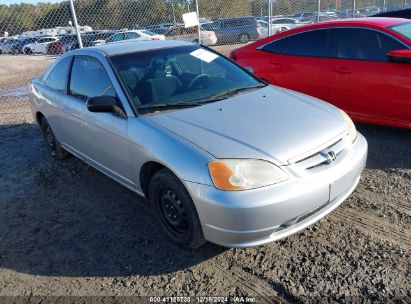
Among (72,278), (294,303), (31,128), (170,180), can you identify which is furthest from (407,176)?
(31,128)

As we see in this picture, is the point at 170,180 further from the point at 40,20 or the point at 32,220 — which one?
the point at 40,20

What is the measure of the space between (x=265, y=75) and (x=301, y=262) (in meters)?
3.68

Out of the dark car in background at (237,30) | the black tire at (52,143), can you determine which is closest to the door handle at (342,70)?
the black tire at (52,143)

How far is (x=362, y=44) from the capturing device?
16.4 feet

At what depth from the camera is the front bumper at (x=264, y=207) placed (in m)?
2.57

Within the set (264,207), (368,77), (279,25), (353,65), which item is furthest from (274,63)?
(279,25)

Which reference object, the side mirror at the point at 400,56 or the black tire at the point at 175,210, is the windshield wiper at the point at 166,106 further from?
the side mirror at the point at 400,56

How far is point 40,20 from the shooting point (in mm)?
10180

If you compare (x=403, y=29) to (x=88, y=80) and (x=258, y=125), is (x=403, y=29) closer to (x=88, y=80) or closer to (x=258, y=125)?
(x=258, y=125)

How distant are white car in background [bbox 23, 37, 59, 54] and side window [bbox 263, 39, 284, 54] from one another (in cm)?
2669

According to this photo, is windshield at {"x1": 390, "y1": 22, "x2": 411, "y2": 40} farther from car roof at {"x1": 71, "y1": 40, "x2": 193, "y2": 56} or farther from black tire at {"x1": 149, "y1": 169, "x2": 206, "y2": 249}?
black tire at {"x1": 149, "y1": 169, "x2": 206, "y2": 249}

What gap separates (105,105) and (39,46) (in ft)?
97.2

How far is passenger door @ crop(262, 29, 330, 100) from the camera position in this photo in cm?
A: 533

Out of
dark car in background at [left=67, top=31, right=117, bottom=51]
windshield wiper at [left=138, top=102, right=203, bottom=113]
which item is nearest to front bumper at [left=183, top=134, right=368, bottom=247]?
windshield wiper at [left=138, top=102, right=203, bottom=113]
